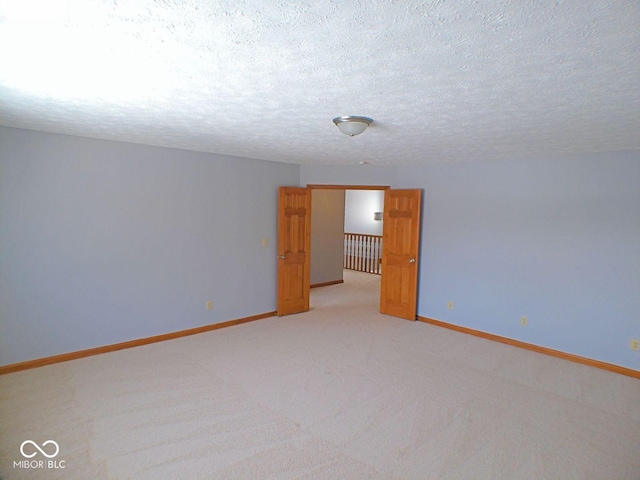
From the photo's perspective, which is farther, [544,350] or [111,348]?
[544,350]

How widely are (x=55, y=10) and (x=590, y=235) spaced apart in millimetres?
4755

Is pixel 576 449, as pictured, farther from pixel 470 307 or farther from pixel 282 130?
pixel 282 130

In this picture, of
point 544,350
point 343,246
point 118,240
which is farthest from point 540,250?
point 118,240

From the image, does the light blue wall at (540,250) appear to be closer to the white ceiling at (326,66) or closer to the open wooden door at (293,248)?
the white ceiling at (326,66)

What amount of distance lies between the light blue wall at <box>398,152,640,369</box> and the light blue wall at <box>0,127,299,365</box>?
258 cm

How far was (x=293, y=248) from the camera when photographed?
18.2ft

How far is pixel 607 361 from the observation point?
3928 mm

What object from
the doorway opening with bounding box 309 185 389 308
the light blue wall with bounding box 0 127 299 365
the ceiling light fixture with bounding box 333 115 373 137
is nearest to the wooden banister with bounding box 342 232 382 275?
the doorway opening with bounding box 309 185 389 308

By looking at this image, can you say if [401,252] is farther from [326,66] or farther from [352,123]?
[326,66]

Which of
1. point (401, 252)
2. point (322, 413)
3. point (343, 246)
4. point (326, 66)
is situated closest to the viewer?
point (326, 66)

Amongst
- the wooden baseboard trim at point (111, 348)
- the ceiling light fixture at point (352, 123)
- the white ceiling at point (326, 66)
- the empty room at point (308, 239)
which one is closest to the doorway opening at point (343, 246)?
the empty room at point (308, 239)

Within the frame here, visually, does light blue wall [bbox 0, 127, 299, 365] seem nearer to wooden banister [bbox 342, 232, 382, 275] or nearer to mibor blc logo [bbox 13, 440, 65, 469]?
mibor blc logo [bbox 13, 440, 65, 469]

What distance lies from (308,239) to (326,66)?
13.3 feet

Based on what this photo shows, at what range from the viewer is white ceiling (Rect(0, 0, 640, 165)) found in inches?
50.4
